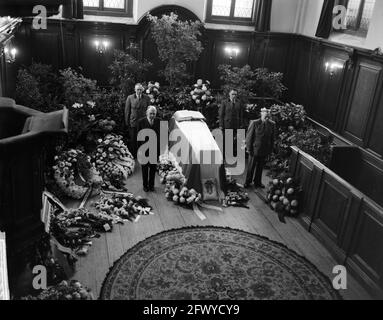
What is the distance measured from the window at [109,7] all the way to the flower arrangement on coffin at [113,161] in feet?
11.0

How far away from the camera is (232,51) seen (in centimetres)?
1198

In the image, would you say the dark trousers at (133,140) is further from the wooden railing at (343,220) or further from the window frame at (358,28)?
the window frame at (358,28)

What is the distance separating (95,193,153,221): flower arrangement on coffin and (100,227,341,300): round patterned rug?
81 centimetres

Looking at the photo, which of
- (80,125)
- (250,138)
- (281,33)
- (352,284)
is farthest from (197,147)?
(281,33)

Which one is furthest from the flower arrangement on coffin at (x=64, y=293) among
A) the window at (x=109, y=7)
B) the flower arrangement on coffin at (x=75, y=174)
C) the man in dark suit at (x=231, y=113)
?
the window at (x=109, y=7)

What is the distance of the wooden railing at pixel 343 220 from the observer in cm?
603

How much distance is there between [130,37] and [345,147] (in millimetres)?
5865

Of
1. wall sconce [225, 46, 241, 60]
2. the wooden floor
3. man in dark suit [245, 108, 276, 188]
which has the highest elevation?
wall sconce [225, 46, 241, 60]

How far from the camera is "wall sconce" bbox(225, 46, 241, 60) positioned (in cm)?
1193

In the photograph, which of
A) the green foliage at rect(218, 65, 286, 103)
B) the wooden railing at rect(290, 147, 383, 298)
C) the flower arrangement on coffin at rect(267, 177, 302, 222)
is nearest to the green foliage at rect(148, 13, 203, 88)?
the green foliage at rect(218, 65, 286, 103)

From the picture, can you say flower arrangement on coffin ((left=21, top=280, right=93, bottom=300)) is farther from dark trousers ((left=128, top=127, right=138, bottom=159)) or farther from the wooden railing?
dark trousers ((left=128, top=127, right=138, bottom=159))

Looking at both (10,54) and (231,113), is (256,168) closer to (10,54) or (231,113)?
(231,113)

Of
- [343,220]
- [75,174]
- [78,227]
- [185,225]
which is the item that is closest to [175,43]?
[75,174]

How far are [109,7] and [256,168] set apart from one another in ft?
18.5
